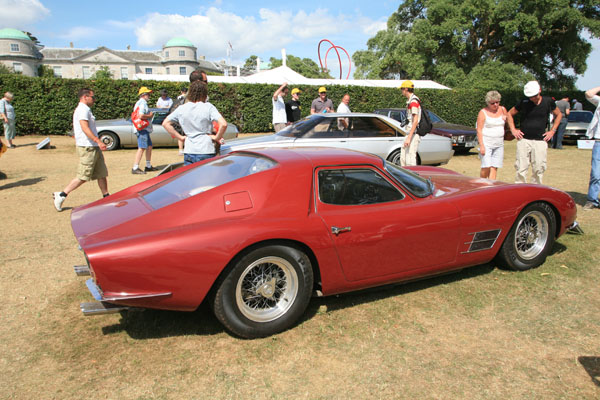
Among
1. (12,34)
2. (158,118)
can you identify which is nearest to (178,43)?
(12,34)

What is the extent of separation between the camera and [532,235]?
4051 millimetres

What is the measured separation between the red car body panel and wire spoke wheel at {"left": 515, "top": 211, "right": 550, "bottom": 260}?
0.21 m

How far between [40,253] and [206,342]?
266cm

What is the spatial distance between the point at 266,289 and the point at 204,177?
108 centimetres

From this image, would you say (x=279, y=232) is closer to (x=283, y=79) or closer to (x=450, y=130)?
(x=450, y=130)

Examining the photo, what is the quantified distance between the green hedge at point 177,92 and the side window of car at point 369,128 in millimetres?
11762

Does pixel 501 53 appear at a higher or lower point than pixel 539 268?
higher

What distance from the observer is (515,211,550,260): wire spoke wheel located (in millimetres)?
3971

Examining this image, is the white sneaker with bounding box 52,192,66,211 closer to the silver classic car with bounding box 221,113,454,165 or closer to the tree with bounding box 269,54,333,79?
the silver classic car with bounding box 221,113,454,165

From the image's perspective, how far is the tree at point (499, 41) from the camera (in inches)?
1136

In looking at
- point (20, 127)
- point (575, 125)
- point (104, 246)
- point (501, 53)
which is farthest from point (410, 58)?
point (104, 246)

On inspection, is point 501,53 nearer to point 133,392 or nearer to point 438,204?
point 438,204

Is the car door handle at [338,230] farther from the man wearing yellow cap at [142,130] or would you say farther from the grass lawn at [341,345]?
the man wearing yellow cap at [142,130]

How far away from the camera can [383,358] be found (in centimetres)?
266
